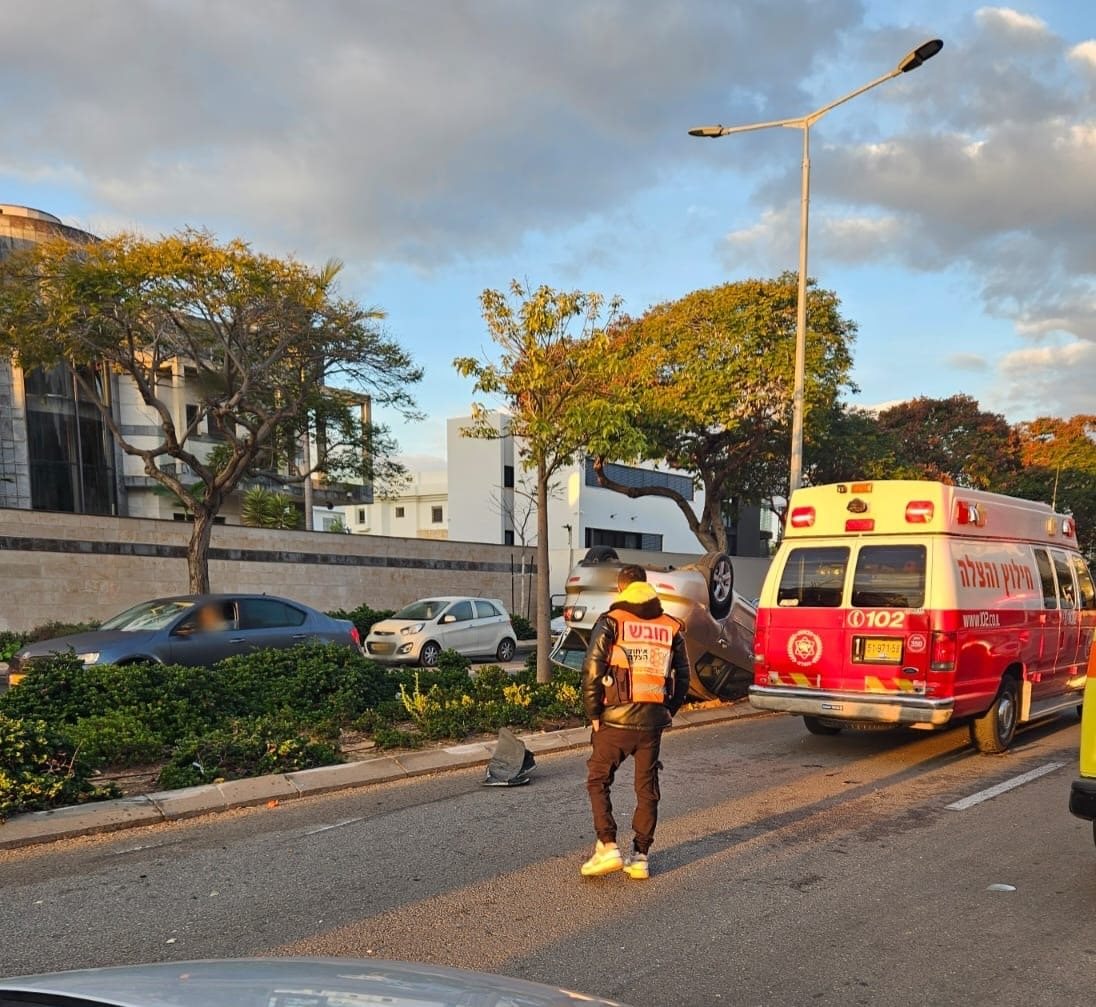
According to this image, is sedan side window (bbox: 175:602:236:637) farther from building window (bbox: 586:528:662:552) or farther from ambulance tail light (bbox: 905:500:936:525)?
building window (bbox: 586:528:662:552)

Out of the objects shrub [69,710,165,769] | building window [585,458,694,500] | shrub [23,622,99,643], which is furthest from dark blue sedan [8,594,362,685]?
building window [585,458,694,500]

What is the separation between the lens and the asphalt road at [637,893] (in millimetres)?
3857

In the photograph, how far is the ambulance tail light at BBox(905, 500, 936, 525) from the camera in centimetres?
792

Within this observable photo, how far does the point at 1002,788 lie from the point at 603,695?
4.22 meters

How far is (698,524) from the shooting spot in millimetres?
24453

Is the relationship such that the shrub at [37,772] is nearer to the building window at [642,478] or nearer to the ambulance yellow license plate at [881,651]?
the ambulance yellow license plate at [881,651]

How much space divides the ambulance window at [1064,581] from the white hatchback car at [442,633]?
961 cm

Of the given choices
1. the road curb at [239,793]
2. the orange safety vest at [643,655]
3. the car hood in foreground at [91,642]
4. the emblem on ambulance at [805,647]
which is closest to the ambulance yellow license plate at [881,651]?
the emblem on ambulance at [805,647]

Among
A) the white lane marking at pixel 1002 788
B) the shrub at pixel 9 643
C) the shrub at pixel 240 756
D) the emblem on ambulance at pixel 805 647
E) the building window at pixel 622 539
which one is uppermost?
the emblem on ambulance at pixel 805 647

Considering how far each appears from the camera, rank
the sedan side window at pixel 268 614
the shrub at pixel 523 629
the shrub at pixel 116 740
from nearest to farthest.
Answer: the shrub at pixel 116 740 → the sedan side window at pixel 268 614 → the shrub at pixel 523 629

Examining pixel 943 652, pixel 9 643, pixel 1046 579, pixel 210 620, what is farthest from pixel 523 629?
pixel 943 652

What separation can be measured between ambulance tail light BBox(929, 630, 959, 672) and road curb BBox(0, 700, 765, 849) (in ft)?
11.3

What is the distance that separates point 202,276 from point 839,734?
530 inches

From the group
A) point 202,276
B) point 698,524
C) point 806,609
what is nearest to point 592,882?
point 806,609
